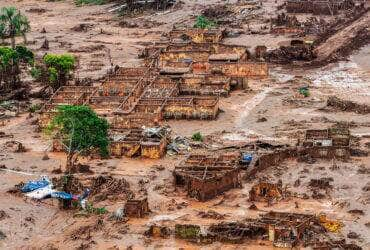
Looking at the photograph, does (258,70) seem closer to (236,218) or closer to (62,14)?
(236,218)

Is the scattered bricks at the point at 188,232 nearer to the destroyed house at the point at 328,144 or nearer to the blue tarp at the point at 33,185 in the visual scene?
the blue tarp at the point at 33,185

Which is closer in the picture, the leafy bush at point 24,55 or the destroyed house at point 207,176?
the destroyed house at point 207,176

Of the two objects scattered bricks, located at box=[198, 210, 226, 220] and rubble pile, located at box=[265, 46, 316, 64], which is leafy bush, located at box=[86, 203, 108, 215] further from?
rubble pile, located at box=[265, 46, 316, 64]

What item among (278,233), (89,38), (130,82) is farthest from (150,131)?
(89,38)

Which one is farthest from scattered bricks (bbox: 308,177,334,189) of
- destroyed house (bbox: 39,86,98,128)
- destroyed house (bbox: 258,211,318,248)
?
destroyed house (bbox: 39,86,98,128)

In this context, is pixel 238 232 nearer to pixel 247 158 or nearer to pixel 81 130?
pixel 247 158

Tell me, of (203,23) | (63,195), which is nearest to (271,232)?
(63,195)

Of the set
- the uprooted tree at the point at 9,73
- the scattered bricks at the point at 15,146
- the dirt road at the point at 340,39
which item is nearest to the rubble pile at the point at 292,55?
the dirt road at the point at 340,39
